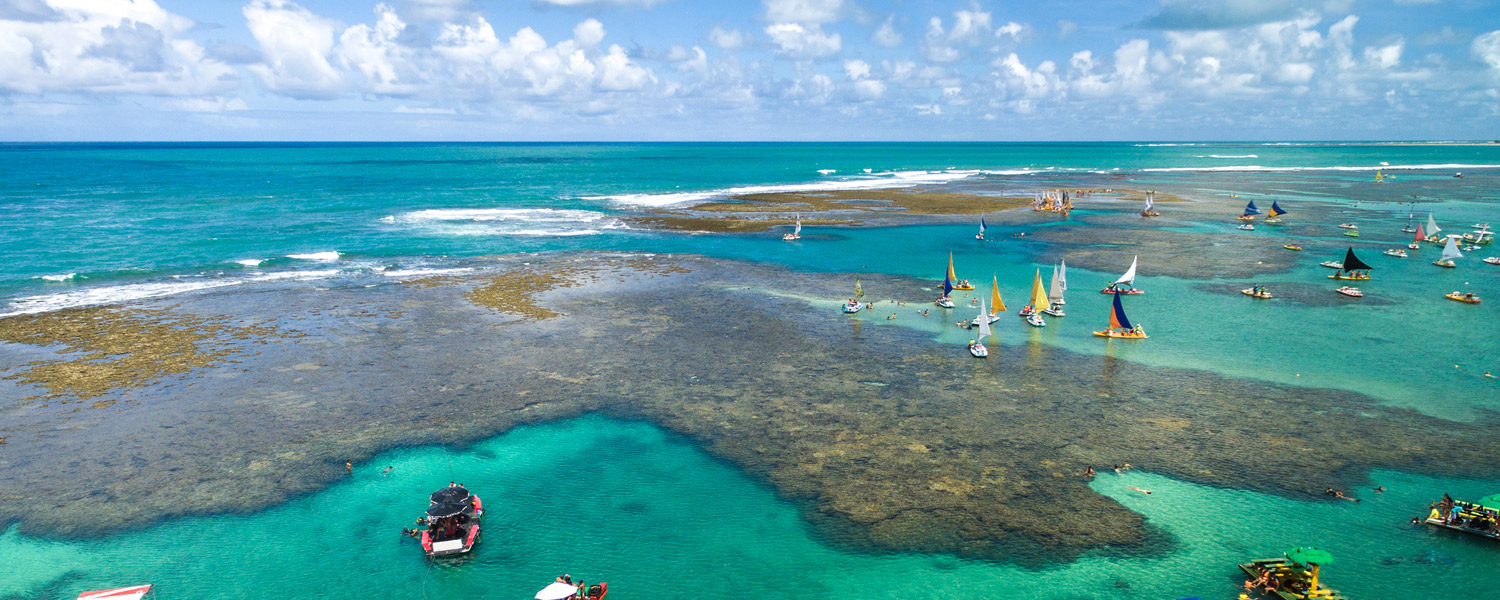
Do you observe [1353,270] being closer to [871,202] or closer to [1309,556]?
[1309,556]

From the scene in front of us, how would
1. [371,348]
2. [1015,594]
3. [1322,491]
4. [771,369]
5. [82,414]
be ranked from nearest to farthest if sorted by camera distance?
[1015,594] → [1322,491] → [82,414] → [771,369] → [371,348]

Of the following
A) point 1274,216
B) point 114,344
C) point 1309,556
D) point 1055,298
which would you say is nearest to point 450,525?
point 1309,556

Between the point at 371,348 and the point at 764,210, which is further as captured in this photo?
the point at 764,210

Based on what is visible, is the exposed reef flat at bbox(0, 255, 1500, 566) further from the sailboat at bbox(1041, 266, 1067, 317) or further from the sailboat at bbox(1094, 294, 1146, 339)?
the sailboat at bbox(1041, 266, 1067, 317)

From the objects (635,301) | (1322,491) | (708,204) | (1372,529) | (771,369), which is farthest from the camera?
(708,204)

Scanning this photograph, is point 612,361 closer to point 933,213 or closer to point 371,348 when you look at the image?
point 371,348

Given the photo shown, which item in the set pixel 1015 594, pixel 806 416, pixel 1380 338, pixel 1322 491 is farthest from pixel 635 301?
pixel 1380 338

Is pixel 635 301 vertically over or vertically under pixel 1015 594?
over

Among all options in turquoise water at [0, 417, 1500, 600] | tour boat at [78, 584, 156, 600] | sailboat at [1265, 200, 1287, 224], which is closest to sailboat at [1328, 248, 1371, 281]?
sailboat at [1265, 200, 1287, 224]
